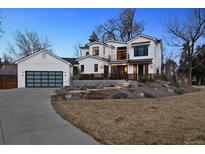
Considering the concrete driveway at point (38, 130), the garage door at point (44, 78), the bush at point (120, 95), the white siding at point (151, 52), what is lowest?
the concrete driveway at point (38, 130)

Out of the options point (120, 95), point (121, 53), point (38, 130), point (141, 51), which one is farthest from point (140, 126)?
point (121, 53)

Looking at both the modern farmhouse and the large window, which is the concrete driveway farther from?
the large window

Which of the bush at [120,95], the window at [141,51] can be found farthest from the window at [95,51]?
the bush at [120,95]

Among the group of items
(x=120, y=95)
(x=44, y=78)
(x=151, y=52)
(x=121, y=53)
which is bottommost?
(x=120, y=95)

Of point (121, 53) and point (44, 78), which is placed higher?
point (121, 53)

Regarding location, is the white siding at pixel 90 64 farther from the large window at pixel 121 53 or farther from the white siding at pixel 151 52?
the white siding at pixel 151 52

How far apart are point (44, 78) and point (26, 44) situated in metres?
Answer: 17.0

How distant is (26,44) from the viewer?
39281 mm

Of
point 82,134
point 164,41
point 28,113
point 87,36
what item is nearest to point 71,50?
point 87,36

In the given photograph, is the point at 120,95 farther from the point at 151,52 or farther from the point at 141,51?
the point at 141,51

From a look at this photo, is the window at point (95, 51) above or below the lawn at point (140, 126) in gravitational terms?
above

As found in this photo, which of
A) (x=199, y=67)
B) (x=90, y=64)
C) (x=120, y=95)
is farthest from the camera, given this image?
(x=199, y=67)

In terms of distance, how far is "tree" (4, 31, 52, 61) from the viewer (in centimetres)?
3862

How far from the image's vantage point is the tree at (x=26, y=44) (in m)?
38.6
